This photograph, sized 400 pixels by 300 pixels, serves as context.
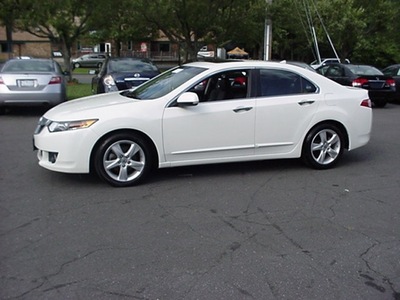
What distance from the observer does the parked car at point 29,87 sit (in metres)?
10.1

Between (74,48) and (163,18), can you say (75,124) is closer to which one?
(163,18)

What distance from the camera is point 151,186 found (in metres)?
5.38

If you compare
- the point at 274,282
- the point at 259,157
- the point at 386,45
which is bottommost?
the point at 274,282

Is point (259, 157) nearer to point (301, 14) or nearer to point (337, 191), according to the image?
point (337, 191)

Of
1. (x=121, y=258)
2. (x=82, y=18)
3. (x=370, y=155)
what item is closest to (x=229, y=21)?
(x=82, y=18)

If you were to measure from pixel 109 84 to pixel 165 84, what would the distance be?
16.1 feet

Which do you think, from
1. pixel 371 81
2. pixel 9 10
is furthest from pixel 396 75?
pixel 9 10

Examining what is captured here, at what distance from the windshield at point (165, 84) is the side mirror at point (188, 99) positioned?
352mm

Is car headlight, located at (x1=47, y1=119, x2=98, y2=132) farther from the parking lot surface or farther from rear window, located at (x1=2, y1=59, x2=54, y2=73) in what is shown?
rear window, located at (x1=2, y1=59, x2=54, y2=73)

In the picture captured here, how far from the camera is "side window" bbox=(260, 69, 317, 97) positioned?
5891 millimetres

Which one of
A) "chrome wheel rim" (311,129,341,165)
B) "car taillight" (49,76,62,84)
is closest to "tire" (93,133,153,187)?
"chrome wheel rim" (311,129,341,165)

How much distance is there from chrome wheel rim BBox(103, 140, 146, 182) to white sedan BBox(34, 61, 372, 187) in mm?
12

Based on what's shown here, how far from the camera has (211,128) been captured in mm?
5523

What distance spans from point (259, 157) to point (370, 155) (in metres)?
2.44
